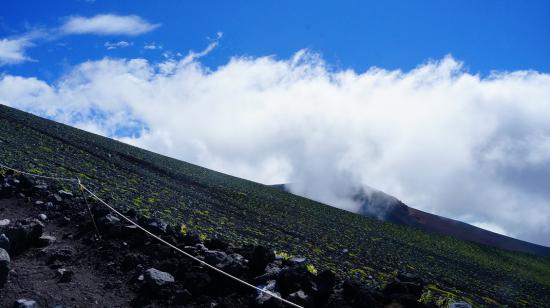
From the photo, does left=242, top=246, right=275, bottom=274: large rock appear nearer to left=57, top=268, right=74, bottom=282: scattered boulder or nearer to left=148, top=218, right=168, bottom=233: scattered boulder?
left=148, top=218, right=168, bottom=233: scattered boulder

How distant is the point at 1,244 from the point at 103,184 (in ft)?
32.1

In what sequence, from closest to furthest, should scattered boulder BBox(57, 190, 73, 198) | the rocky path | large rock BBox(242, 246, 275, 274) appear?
the rocky path
large rock BBox(242, 246, 275, 274)
scattered boulder BBox(57, 190, 73, 198)

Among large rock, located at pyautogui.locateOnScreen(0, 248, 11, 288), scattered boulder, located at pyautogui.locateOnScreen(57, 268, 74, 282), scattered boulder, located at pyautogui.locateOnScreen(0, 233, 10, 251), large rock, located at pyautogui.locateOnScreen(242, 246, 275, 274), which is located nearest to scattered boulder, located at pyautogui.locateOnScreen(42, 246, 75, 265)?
scattered boulder, located at pyautogui.locateOnScreen(57, 268, 74, 282)

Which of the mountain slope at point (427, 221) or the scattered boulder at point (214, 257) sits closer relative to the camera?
the scattered boulder at point (214, 257)

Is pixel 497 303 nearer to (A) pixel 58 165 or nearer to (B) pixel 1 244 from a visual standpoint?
(B) pixel 1 244

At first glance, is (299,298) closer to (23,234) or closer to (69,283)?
(69,283)

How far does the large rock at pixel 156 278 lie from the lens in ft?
22.0

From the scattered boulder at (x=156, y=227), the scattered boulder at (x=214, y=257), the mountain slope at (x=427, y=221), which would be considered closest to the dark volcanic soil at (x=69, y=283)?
the scattered boulder at (x=156, y=227)

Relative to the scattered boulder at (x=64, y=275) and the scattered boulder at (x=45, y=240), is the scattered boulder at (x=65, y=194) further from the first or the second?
the scattered boulder at (x=64, y=275)

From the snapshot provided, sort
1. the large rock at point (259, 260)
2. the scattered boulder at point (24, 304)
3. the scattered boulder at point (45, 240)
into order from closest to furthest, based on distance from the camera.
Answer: the scattered boulder at point (24, 304), the large rock at point (259, 260), the scattered boulder at point (45, 240)

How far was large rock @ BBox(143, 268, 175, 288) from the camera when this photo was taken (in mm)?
6691

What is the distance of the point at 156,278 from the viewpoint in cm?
674

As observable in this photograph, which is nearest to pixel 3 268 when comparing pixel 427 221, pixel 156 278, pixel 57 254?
pixel 57 254

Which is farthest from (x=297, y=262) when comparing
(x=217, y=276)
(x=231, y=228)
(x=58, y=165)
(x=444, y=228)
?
(x=444, y=228)
